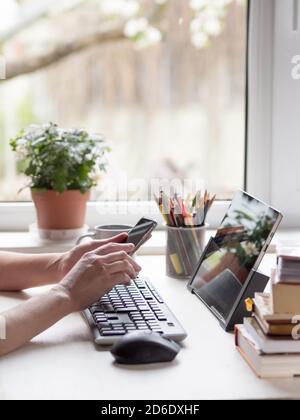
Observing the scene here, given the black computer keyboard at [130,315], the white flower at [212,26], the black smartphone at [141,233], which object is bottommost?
the black computer keyboard at [130,315]

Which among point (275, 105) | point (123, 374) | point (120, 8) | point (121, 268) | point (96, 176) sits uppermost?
point (120, 8)

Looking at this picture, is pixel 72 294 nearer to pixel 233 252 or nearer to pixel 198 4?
pixel 233 252

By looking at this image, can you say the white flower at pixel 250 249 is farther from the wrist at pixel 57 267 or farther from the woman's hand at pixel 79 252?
the wrist at pixel 57 267

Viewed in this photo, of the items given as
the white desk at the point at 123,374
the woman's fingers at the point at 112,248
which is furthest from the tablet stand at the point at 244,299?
the woman's fingers at the point at 112,248

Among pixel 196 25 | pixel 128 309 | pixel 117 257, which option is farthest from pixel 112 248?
pixel 196 25

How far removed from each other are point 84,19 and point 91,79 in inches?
7.6

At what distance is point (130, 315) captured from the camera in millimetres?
1407

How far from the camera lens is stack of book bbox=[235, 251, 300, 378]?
117 centimetres

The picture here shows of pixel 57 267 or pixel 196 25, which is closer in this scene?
pixel 57 267

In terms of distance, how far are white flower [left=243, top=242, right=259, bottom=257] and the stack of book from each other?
23 cm

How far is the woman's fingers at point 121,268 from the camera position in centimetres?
148

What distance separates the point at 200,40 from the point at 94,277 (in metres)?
1.18
